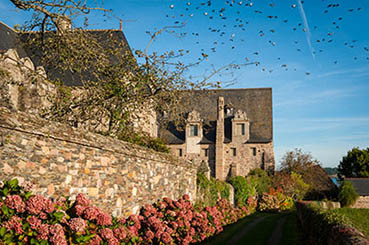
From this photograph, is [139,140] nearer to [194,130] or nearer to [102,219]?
[102,219]

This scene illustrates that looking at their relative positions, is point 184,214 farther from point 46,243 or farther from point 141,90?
point 46,243

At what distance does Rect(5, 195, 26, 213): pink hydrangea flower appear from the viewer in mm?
4074

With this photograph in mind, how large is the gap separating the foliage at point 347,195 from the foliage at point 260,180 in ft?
18.9

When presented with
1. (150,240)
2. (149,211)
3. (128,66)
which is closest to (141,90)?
(128,66)

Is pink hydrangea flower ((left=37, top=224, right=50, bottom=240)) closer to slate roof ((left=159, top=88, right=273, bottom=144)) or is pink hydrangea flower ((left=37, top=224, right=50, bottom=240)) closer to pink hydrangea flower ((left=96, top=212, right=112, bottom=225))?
pink hydrangea flower ((left=96, top=212, right=112, bottom=225))

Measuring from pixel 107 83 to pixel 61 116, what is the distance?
1.43 metres

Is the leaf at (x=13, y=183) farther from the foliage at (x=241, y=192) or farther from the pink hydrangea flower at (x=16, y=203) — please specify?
the foliage at (x=241, y=192)

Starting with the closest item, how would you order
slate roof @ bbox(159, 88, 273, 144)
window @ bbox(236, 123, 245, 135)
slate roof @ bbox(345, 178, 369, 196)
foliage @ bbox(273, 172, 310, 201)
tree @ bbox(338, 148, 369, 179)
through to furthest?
foliage @ bbox(273, 172, 310, 201), slate roof @ bbox(345, 178, 369, 196), window @ bbox(236, 123, 245, 135), slate roof @ bbox(159, 88, 273, 144), tree @ bbox(338, 148, 369, 179)

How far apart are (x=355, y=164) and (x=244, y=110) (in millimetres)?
20896

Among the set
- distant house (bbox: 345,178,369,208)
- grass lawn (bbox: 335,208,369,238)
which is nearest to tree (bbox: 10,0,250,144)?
grass lawn (bbox: 335,208,369,238)

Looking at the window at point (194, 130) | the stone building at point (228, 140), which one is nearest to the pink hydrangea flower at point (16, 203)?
the stone building at point (228, 140)

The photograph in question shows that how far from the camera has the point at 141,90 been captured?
981 cm

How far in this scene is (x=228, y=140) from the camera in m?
33.9

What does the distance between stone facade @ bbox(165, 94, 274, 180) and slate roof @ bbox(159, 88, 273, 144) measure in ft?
1.29
